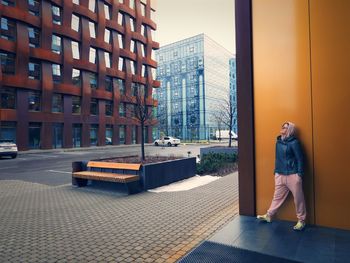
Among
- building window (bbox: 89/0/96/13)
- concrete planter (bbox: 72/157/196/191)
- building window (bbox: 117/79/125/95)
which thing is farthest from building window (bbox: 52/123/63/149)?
concrete planter (bbox: 72/157/196/191)

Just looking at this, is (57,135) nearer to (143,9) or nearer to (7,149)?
(7,149)

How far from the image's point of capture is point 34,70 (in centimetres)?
3084

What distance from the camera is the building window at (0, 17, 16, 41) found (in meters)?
28.3

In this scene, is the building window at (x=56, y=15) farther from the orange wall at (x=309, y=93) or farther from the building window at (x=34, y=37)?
the orange wall at (x=309, y=93)

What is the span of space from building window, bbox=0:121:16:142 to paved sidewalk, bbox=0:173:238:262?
73.4 feet

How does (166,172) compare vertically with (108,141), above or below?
below

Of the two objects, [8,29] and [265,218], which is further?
[8,29]

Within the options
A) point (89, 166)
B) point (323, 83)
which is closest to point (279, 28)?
point (323, 83)

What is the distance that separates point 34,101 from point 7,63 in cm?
450

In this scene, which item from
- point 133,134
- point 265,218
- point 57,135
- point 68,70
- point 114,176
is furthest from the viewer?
point 133,134

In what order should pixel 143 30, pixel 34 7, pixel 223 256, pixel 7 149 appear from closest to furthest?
pixel 223 256 < pixel 7 149 < pixel 34 7 < pixel 143 30

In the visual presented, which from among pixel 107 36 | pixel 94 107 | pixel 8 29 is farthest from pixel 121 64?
pixel 8 29

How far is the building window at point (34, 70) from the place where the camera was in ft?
99.9

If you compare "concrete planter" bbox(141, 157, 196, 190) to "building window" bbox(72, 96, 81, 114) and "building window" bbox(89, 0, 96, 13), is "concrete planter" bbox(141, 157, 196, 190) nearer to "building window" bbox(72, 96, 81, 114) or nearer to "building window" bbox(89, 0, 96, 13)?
"building window" bbox(72, 96, 81, 114)
